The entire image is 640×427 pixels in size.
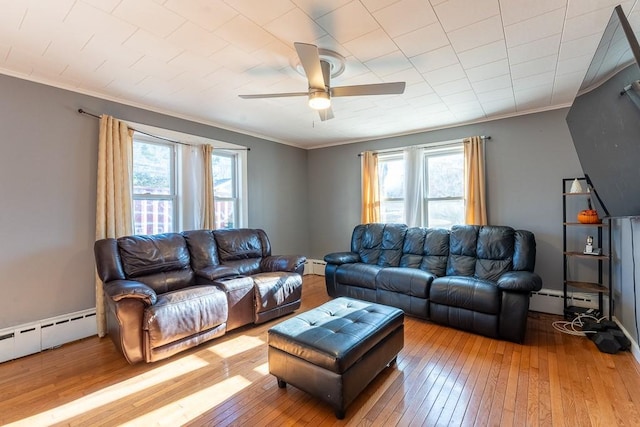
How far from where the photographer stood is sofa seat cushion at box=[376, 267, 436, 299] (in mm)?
3318

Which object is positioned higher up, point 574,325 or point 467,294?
point 467,294

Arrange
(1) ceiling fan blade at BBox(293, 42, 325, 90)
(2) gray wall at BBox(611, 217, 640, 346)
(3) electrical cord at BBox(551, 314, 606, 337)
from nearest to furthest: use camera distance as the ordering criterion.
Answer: (1) ceiling fan blade at BBox(293, 42, 325, 90) < (2) gray wall at BBox(611, 217, 640, 346) < (3) electrical cord at BBox(551, 314, 606, 337)

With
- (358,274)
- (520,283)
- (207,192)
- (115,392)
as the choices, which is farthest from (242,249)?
(520,283)

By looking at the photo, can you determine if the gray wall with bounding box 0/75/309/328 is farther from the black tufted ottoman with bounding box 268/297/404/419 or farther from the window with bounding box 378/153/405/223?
the window with bounding box 378/153/405/223

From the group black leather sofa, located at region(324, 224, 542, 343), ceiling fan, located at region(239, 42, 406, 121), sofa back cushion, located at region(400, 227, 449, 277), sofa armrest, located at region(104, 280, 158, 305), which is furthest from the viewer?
sofa back cushion, located at region(400, 227, 449, 277)

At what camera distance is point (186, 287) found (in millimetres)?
3166

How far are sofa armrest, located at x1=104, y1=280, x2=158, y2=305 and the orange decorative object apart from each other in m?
4.30

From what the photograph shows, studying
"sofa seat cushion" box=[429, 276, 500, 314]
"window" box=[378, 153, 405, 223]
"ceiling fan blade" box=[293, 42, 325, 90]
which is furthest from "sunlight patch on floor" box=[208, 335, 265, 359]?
"window" box=[378, 153, 405, 223]

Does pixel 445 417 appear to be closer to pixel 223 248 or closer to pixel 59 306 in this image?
pixel 223 248

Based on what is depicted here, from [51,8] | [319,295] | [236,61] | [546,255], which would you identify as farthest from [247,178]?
[546,255]

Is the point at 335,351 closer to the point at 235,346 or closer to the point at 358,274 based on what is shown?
the point at 235,346

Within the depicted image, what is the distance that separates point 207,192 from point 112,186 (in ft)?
3.73

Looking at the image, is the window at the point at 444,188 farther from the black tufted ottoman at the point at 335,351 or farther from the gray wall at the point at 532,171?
the black tufted ottoman at the point at 335,351

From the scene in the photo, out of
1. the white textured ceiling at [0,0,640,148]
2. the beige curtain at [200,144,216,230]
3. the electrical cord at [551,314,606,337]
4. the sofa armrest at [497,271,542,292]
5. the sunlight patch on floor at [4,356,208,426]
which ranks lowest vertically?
the sunlight patch on floor at [4,356,208,426]
